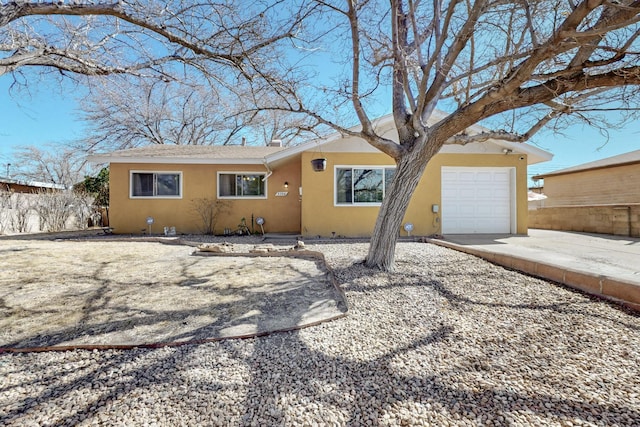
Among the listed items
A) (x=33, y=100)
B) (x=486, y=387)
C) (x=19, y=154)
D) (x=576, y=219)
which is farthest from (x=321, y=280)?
(x=19, y=154)

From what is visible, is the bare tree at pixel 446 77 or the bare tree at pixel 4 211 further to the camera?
the bare tree at pixel 4 211

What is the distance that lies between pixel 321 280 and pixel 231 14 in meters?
4.79

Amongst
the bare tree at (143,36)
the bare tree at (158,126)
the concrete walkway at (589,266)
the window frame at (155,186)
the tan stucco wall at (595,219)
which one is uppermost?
the bare tree at (158,126)

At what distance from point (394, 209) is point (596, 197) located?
14.6 m

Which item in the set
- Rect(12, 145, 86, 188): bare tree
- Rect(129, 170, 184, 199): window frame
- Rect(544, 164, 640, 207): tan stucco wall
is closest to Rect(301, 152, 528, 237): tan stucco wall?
Rect(129, 170, 184, 199): window frame

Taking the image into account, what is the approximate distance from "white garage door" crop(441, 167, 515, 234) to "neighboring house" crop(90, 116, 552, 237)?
3 cm

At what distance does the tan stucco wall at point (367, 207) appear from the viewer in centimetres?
898

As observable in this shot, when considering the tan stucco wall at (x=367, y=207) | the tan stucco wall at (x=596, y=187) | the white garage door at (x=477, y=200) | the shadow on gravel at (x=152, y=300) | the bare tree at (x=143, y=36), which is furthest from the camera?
the tan stucco wall at (x=596, y=187)

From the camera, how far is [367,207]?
30.0ft

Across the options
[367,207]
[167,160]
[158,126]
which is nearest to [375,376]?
[367,207]

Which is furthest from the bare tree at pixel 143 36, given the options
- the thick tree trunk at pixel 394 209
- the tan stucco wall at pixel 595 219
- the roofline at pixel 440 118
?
the tan stucco wall at pixel 595 219

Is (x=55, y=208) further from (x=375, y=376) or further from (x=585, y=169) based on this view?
(x=585, y=169)

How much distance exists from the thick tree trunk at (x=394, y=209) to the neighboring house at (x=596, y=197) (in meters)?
8.56

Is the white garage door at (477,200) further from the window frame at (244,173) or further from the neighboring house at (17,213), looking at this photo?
the neighboring house at (17,213)
